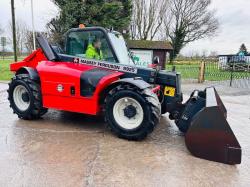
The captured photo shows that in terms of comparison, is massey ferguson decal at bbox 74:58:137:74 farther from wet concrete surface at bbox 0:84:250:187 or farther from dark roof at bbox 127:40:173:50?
dark roof at bbox 127:40:173:50

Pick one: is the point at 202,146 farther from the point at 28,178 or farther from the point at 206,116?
the point at 28,178

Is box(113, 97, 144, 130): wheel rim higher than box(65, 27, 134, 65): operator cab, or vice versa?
box(65, 27, 134, 65): operator cab

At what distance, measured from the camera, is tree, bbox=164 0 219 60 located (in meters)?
46.1

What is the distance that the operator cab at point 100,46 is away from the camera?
5840 millimetres

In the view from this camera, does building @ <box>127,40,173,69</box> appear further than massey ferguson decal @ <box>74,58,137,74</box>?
Yes

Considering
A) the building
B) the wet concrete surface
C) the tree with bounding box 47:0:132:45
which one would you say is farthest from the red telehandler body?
the tree with bounding box 47:0:132:45

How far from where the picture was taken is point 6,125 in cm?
600

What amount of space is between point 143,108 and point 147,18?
140ft

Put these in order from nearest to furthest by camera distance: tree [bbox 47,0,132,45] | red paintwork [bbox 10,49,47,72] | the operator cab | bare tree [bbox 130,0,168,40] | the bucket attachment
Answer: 1. the bucket attachment
2. the operator cab
3. red paintwork [bbox 10,49,47,72]
4. tree [bbox 47,0,132,45]
5. bare tree [bbox 130,0,168,40]

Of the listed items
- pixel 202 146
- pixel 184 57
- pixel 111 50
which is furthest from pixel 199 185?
pixel 184 57

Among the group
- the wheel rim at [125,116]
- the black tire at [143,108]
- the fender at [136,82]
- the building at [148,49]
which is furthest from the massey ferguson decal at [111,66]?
the building at [148,49]

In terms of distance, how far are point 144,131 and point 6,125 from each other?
9.78 ft

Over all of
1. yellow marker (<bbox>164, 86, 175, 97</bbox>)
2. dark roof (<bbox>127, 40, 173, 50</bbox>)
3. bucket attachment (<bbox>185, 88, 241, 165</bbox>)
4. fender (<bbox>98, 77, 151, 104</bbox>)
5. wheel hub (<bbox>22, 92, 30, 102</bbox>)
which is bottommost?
bucket attachment (<bbox>185, 88, 241, 165</bbox>)

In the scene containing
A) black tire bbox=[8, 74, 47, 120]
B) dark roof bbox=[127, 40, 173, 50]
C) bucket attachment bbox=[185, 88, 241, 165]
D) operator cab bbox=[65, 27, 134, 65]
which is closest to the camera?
bucket attachment bbox=[185, 88, 241, 165]
